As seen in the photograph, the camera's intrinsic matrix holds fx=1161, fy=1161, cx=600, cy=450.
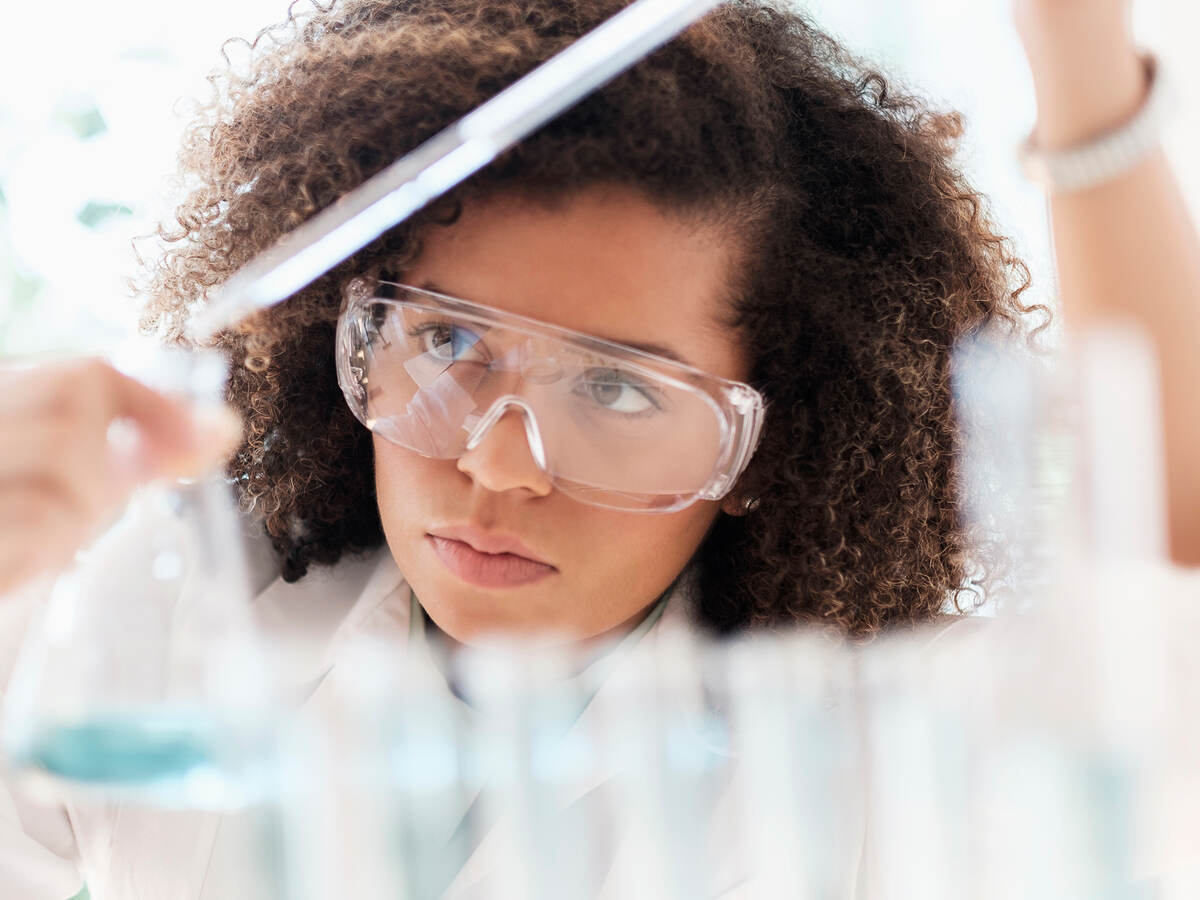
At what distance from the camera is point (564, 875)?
21.4 inches

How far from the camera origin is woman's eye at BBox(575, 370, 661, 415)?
1.89 feet

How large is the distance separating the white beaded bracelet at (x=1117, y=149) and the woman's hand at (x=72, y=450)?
0.37 metres

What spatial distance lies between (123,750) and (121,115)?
0.55m

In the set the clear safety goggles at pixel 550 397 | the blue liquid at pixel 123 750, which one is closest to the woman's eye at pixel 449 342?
the clear safety goggles at pixel 550 397

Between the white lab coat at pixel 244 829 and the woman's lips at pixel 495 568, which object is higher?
the woman's lips at pixel 495 568

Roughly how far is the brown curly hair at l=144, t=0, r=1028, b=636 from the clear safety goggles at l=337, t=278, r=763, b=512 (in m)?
0.04

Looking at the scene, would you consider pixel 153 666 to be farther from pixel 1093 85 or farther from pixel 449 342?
pixel 1093 85

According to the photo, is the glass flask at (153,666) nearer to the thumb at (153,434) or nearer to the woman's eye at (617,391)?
the thumb at (153,434)

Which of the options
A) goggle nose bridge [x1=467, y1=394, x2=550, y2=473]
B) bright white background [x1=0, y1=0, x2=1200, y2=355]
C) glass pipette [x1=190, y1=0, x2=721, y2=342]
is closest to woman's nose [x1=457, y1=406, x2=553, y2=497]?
goggle nose bridge [x1=467, y1=394, x2=550, y2=473]

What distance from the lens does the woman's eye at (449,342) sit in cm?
58

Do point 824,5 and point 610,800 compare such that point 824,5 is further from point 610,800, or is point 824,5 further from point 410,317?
point 610,800

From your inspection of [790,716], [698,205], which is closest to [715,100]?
[698,205]

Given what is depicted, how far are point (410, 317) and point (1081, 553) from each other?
1.11ft

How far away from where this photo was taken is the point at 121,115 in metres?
0.89
